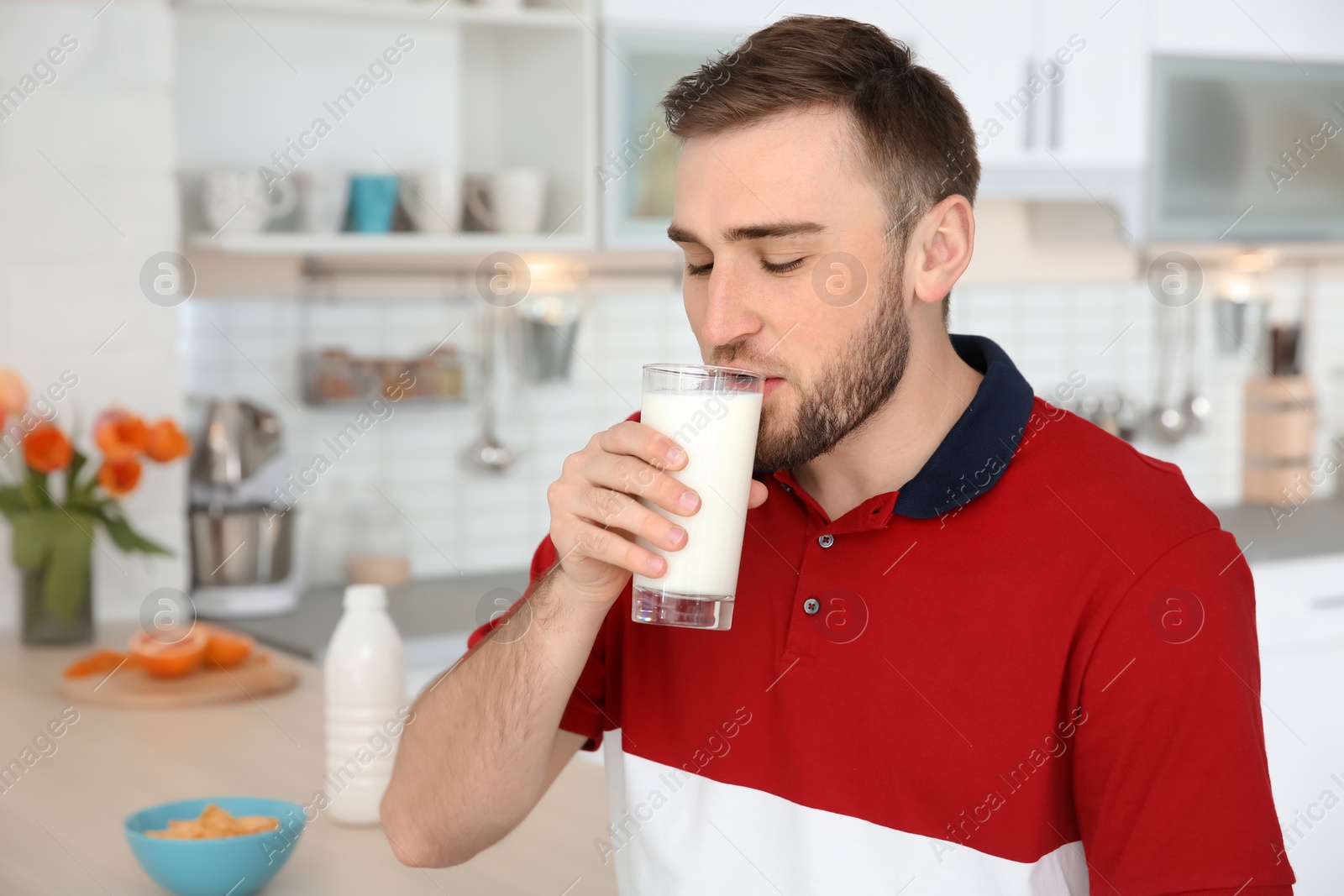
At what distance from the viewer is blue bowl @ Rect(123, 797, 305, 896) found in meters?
1.22

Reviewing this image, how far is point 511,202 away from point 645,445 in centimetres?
172

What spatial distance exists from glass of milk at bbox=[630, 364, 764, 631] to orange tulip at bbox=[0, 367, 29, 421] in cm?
159

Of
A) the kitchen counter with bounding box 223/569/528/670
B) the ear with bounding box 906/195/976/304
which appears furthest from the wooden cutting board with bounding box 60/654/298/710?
the ear with bounding box 906/195/976/304

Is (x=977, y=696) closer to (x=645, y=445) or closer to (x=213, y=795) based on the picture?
(x=645, y=445)

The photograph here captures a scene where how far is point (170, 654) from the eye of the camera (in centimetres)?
200

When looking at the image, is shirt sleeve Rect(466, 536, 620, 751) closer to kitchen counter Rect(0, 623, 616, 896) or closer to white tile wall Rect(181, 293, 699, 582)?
kitchen counter Rect(0, 623, 616, 896)

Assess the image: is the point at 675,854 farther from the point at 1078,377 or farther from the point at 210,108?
the point at 1078,377

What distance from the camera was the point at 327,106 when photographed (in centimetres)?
264

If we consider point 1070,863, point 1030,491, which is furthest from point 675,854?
point 1030,491

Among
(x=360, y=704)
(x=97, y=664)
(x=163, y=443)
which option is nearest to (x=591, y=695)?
(x=360, y=704)

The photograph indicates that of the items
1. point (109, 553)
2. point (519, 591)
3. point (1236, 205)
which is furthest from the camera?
point (1236, 205)

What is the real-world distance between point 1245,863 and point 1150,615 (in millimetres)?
192

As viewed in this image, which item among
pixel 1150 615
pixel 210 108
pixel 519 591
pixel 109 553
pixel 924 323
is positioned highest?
pixel 210 108

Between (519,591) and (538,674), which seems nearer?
(538,674)
